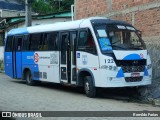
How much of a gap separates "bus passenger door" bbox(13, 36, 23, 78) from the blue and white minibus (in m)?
2.17

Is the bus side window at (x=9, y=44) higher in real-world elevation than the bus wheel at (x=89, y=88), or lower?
higher

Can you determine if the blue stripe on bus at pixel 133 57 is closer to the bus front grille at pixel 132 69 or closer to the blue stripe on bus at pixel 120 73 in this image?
the bus front grille at pixel 132 69

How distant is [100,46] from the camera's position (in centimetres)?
1381

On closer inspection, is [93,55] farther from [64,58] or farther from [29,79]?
[29,79]

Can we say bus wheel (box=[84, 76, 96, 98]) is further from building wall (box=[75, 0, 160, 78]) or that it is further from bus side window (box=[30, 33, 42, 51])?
bus side window (box=[30, 33, 42, 51])

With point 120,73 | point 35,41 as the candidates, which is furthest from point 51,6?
point 120,73

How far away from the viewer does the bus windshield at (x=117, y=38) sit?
13.9 m

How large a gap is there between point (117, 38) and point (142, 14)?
418cm

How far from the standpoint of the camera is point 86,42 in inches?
573

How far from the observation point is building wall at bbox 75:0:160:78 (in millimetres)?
16595

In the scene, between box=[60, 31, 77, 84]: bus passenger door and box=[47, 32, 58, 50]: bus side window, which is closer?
box=[60, 31, 77, 84]: bus passenger door

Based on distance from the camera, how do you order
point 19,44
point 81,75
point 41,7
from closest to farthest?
1. point 81,75
2. point 19,44
3. point 41,7

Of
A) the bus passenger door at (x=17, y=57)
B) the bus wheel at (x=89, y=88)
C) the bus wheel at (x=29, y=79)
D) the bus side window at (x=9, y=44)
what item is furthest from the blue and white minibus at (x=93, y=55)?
the bus side window at (x=9, y=44)

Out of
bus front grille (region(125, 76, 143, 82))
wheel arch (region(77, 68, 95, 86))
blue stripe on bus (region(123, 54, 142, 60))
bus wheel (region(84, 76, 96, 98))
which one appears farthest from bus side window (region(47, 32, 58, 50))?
bus front grille (region(125, 76, 143, 82))
